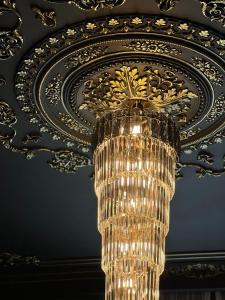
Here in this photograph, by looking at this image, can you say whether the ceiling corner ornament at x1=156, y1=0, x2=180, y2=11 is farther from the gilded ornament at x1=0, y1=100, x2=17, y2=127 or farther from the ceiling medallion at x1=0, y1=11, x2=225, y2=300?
the gilded ornament at x1=0, y1=100, x2=17, y2=127

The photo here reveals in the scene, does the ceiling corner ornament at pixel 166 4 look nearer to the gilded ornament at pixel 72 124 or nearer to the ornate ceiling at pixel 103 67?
the ornate ceiling at pixel 103 67

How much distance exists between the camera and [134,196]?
3334 millimetres

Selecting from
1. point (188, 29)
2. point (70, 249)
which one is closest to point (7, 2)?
point (188, 29)

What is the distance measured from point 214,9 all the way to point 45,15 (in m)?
0.73

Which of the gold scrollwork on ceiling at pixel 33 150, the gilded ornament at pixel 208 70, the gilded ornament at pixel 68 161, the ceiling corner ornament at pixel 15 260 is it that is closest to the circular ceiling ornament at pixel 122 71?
the gilded ornament at pixel 208 70

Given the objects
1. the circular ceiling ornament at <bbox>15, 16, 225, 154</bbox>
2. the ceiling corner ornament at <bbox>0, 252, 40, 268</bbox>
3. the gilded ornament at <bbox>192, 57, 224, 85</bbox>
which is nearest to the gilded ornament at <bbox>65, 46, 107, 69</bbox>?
the circular ceiling ornament at <bbox>15, 16, 225, 154</bbox>

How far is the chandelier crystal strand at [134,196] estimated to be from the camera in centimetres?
325

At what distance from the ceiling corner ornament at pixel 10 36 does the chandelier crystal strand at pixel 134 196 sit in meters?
0.57

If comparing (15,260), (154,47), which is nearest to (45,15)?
(154,47)

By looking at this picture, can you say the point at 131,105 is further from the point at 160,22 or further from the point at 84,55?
the point at 160,22

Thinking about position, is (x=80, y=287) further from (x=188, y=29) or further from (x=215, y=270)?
(x=188, y=29)

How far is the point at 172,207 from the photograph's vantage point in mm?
4711

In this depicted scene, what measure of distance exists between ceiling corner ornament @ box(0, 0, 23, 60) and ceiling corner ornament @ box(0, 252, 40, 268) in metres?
2.39

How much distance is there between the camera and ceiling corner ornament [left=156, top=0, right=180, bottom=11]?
3.03 meters
